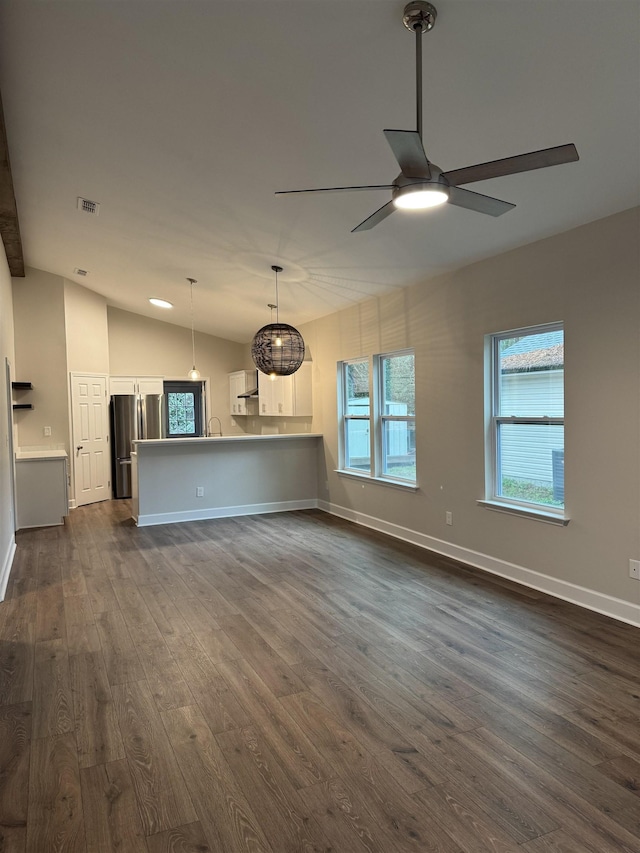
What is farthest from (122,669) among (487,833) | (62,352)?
(62,352)

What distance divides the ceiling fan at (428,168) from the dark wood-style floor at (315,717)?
2198 millimetres

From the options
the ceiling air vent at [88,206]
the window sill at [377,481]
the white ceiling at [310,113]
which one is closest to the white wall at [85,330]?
the white ceiling at [310,113]

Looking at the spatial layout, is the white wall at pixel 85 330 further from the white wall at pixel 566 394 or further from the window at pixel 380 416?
the white wall at pixel 566 394

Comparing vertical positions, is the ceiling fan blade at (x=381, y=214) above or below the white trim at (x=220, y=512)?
above

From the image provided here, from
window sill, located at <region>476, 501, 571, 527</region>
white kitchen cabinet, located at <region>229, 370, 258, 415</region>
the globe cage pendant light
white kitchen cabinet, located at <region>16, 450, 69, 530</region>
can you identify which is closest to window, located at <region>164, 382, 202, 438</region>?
white kitchen cabinet, located at <region>229, 370, 258, 415</region>

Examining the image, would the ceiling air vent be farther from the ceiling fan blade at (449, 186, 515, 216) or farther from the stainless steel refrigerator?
the stainless steel refrigerator

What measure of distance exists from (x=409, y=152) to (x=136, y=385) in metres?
8.37

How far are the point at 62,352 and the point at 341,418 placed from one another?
165 inches

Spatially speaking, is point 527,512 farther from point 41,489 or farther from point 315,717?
point 41,489

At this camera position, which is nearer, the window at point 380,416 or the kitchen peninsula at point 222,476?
the window at point 380,416

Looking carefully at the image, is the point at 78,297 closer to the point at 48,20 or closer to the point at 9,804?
the point at 48,20

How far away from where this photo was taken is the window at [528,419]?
4062mm

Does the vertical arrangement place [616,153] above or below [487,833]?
above

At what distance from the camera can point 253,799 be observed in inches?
78.8
